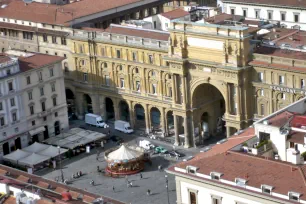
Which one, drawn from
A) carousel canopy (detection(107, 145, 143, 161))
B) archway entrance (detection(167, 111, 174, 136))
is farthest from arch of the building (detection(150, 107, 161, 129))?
carousel canopy (detection(107, 145, 143, 161))

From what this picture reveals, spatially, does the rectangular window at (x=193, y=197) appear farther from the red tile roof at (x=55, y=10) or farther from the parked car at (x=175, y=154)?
the red tile roof at (x=55, y=10)

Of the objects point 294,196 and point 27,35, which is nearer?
point 294,196

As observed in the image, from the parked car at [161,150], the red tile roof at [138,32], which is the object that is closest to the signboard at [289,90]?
the parked car at [161,150]

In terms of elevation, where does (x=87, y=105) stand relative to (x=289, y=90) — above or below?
below

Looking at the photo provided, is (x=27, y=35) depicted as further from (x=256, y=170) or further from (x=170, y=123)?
(x=256, y=170)

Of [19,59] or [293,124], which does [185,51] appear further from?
[293,124]

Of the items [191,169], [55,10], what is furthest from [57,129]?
[191,169]
